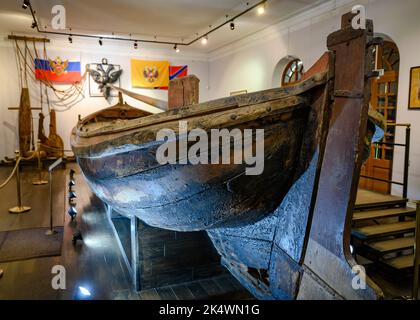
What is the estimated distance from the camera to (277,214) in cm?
168

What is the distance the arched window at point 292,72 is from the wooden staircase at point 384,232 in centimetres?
382

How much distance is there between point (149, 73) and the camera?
9.43 meters

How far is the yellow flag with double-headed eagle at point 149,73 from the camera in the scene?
30.4 ft

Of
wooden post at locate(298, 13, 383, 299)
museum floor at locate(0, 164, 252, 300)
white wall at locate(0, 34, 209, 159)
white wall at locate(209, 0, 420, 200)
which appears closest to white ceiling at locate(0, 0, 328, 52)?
white wall at locate(209, 0, 420, 200)

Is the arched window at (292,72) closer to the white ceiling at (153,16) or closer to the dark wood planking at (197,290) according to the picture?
the white ceiling at (153,16)

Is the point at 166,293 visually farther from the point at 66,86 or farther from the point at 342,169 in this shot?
the point at 66,86

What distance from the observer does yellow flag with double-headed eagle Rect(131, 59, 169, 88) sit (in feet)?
30.4

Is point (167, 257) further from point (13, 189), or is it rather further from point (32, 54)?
point (32, 54)

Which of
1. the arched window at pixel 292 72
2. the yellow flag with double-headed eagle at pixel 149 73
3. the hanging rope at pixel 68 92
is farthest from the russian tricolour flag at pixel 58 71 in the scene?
the arched window at pixel 292 72

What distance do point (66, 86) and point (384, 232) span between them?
8.26 metres

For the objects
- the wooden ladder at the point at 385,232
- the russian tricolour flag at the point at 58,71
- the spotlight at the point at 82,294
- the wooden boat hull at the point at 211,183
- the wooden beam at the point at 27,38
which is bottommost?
the spotlight at the point at 82,294

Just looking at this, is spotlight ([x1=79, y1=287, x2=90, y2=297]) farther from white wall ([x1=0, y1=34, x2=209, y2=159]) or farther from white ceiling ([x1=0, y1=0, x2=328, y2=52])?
white wall ([x1=0, y1=34, x2=209, y2=159])

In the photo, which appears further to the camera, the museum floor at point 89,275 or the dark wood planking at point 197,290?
the dark wood planking at point 197,290

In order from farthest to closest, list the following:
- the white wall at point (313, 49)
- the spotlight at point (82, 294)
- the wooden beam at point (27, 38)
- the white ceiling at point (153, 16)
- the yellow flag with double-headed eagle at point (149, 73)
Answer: the yellow flag with double-headed eagle at point (149, 73) → the wooden beam at point (27, 38) → the white ceiling at point (153, 16) → the white wall at point (313, 49) → the spotlight at point (82, 294)
